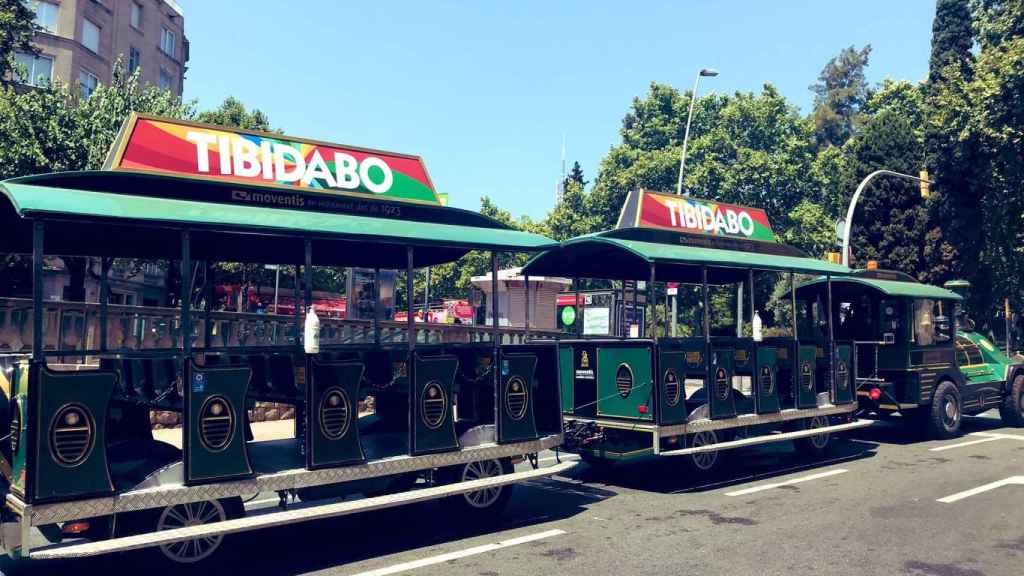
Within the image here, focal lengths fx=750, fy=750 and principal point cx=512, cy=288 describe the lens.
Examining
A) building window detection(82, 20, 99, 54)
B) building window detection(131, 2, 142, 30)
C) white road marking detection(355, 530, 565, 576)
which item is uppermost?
building window detection(131, 2, 142, 30)

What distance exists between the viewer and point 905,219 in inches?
1225

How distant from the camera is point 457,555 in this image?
22.5 ft

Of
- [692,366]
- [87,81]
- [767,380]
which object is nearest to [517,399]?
[692,366]

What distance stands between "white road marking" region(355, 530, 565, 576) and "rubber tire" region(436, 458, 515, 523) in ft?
2.62

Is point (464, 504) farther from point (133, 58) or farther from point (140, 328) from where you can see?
point (133, 58)

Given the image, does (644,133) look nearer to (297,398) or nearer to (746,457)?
(746,457)

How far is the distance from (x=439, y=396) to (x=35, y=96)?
16244 mm

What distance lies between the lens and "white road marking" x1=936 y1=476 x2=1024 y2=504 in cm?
935

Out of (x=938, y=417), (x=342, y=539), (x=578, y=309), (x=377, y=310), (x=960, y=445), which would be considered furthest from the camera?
(x=938, y=417)

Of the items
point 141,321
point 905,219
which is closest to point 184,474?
point 141,321

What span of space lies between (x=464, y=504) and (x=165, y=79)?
43569 mm

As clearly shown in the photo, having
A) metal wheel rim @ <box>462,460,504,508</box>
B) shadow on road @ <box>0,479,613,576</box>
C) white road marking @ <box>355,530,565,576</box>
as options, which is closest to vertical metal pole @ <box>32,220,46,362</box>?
shadow on road @ <box>0,479,613,576</box>

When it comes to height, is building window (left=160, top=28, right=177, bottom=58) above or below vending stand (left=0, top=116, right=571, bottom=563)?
above

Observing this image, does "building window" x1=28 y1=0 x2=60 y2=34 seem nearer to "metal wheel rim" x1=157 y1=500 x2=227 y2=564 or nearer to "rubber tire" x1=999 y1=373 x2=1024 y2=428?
"metal wheel rim" x1=157 y1=500 x2=227 y2=564
